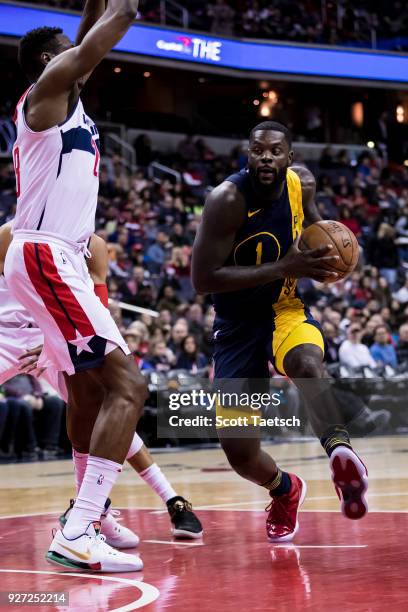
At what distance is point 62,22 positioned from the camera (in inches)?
737

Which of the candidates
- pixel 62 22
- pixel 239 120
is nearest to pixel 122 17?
pixel 62 22

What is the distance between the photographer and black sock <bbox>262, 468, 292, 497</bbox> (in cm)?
568

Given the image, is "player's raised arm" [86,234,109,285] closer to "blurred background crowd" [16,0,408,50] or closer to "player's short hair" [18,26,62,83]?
"player's short hair" [18,26,62,83]

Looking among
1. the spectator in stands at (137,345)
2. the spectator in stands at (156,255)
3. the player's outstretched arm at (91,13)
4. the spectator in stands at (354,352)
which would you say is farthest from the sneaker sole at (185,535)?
the spectator in stands at (156,255)

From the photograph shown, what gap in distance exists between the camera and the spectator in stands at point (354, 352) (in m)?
14.0

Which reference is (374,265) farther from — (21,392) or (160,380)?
(21,392)

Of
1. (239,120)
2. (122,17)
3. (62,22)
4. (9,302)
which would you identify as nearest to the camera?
(122,17)

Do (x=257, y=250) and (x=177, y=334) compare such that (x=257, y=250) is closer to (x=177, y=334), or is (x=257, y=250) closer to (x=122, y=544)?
(x=122, y=544)

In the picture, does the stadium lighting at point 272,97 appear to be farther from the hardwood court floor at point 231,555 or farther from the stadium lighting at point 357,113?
the hardwood court floor at point 231,555

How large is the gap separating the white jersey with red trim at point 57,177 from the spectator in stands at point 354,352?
9.41m

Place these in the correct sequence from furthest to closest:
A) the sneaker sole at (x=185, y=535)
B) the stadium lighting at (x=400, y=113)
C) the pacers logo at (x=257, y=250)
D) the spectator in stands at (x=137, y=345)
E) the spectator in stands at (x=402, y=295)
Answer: the stadium lighting at (x=400, y=113) → the spectator in stands at (x=402, y=295) → the spectator in stands at (x=137, y=345) → the sneaker sole at (x=185, y=535) → the pacers logo at (x=257, y=250)

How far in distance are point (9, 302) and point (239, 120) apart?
2106 cm

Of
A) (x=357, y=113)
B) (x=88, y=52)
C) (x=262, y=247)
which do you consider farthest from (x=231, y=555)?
(x=357, y=113)

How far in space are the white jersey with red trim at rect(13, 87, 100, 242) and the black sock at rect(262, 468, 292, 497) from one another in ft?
5.79
